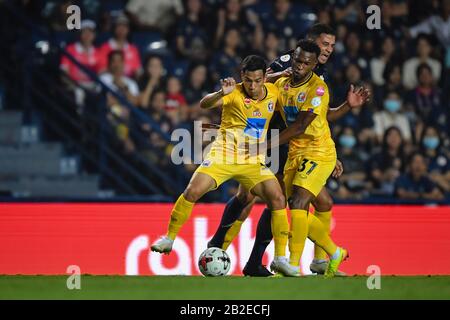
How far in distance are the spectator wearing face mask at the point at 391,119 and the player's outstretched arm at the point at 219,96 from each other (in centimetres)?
611

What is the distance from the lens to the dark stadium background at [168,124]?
39.9 feet

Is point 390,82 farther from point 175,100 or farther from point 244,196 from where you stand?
point 244,196

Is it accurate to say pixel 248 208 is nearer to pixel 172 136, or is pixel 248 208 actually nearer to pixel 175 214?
pixel 175 214

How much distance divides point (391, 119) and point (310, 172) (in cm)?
608

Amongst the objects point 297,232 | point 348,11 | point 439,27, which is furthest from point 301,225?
point 439,27

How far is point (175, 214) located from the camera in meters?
9.55

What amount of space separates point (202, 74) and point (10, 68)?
259 cm

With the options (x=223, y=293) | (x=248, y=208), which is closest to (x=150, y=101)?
(x=248, y=208)

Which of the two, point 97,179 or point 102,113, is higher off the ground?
point 102,113

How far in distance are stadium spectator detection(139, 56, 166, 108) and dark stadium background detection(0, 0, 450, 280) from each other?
2 centimetres

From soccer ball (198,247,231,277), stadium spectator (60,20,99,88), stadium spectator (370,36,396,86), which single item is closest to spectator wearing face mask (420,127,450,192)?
stadium spectator (370,36,396,86)

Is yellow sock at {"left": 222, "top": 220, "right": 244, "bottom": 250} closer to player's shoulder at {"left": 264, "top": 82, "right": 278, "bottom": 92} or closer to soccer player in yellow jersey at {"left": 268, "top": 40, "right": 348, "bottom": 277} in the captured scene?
soccer player in yellow jersey at {"left": 268, "top": 40, "right": 348, "bottom": 277}

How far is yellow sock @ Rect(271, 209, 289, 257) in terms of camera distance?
959 centimetres

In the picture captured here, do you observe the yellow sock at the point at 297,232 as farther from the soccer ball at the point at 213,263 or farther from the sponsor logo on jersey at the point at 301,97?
the sponsor logo on jersey at the point at 301,97
